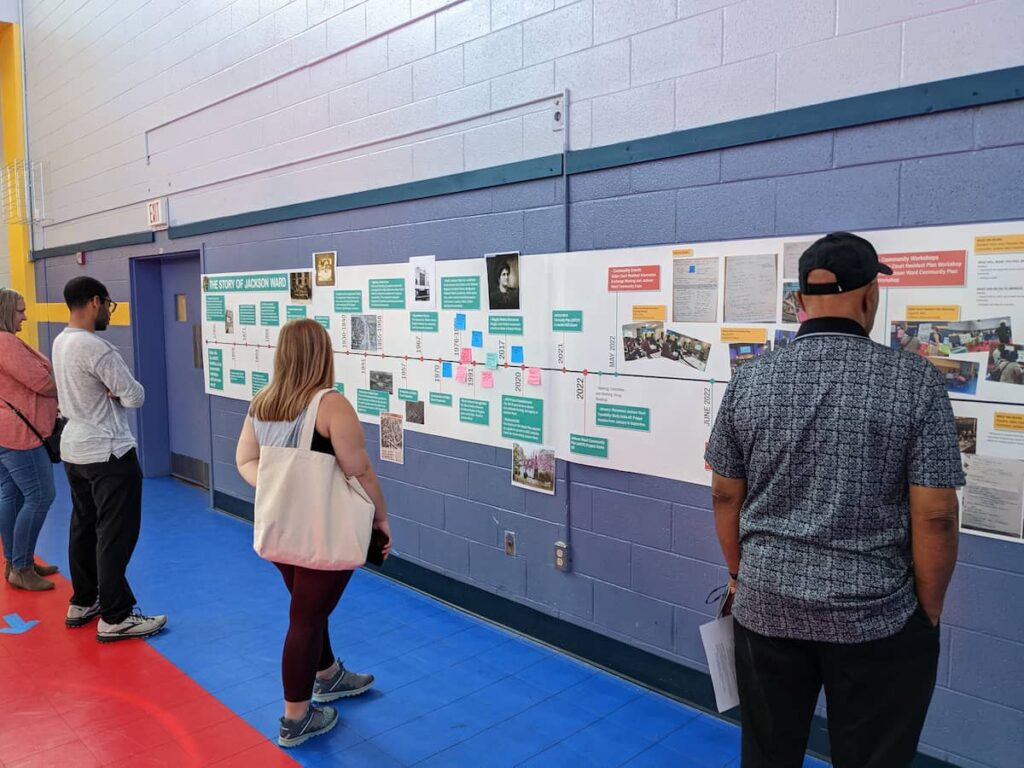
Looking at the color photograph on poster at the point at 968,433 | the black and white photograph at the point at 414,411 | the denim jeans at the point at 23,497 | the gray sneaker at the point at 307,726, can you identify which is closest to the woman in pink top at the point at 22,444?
the denim jeans at the point at 23,497

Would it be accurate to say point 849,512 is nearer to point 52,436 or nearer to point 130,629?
point 130,629

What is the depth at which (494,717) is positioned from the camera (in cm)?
280

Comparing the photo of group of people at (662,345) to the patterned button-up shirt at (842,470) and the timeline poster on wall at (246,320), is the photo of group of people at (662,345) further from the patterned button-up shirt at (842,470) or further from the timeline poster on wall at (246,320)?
the timeline poster on wall at (246,320)

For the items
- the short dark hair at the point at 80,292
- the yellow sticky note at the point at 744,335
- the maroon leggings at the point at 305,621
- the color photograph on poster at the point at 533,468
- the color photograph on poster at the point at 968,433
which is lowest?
the maroon leggings at the point at 305,621

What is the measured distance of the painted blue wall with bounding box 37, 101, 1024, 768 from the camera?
2.15 metres

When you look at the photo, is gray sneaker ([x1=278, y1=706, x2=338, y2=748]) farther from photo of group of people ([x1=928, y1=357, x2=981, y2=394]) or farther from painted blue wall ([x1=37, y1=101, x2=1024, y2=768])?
photo of group of people ([x1=928, y1=357, x2=981, y2=394])

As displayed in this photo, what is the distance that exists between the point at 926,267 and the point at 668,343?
0.89 meters

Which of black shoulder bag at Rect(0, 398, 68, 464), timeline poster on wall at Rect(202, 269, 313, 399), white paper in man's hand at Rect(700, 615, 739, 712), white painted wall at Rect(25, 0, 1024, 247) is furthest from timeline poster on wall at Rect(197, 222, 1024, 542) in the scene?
black shoulder bag at Rect(0, 398, 68, 464)

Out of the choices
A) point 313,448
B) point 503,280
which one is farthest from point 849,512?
point 503,280

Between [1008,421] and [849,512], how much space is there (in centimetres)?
90

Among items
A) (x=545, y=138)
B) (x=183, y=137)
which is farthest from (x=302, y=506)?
(x=183, y=137)

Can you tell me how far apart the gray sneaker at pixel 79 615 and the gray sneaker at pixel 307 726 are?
1622 mm

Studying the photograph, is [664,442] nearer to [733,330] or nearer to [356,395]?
[733,330]

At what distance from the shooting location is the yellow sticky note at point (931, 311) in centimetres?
215
